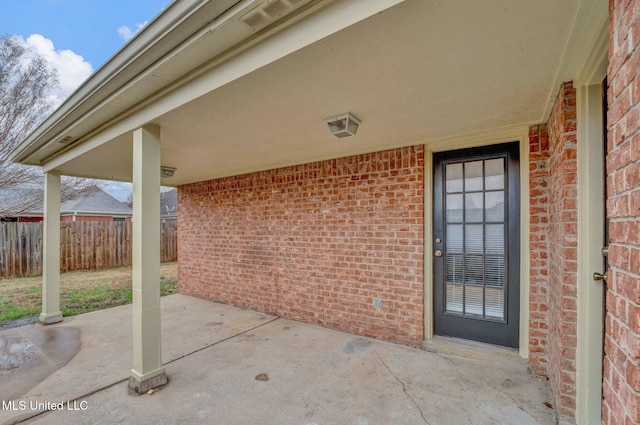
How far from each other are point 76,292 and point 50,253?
8.19 feet

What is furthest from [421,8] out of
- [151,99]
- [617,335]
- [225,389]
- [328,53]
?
[225,389]

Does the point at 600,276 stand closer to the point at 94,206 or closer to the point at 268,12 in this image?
the point at 268,12

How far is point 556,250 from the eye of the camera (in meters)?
2.26

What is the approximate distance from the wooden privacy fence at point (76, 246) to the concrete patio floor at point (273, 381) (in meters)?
5.92

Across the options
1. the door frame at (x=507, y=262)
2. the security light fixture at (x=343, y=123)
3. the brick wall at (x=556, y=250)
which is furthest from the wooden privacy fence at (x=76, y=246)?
the brick wall at (x=556, y=250)

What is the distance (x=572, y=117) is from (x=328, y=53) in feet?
5.58

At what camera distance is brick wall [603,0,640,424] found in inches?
34.3

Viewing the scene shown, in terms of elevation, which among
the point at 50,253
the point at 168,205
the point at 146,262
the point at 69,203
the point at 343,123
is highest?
the point at 343,123

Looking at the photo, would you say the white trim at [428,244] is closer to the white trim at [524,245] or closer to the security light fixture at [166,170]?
the white trim at [524,245]

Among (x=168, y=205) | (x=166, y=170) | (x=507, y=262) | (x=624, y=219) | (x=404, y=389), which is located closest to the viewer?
(x=624, y=219)

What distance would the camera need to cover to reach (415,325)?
3.35 metres

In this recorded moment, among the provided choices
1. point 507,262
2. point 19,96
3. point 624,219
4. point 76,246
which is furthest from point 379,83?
point 76,246

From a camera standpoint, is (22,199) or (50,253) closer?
(50,253)

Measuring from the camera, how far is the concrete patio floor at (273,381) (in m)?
2.22
